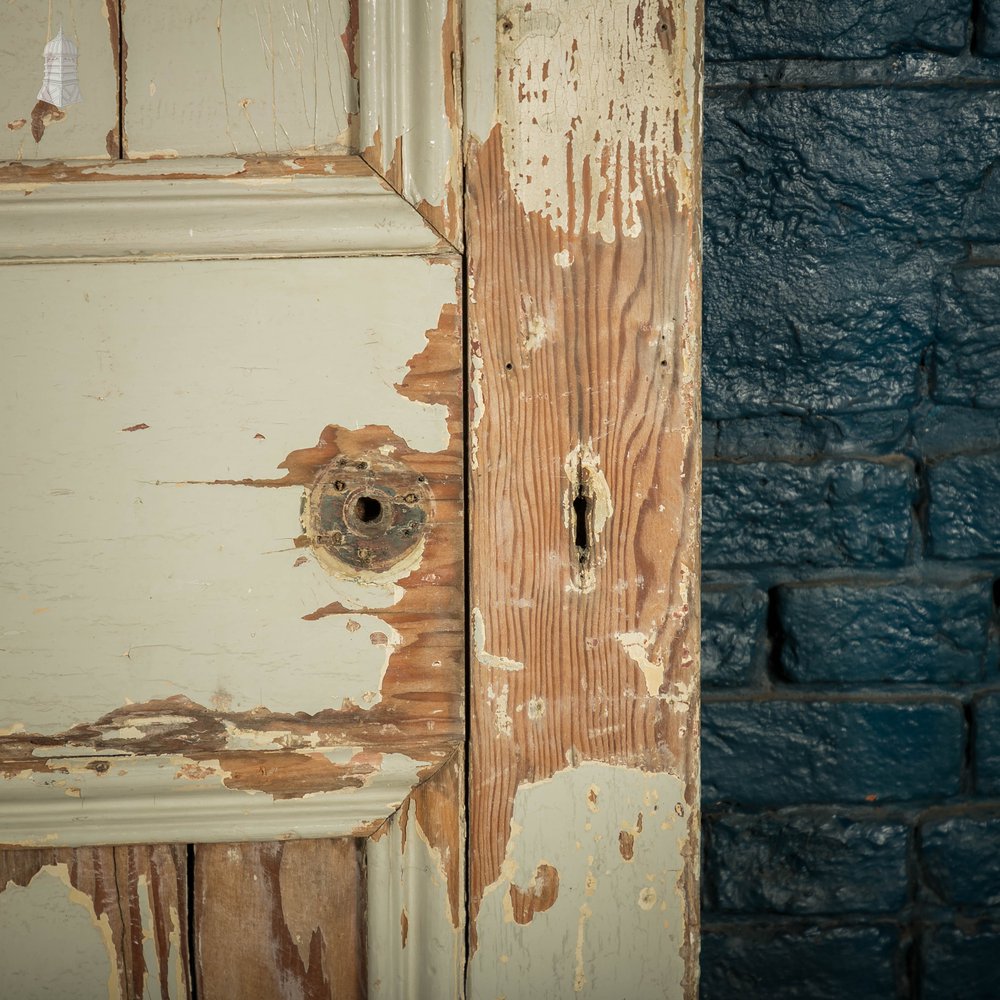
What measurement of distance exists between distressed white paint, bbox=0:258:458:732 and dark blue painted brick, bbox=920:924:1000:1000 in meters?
1.01

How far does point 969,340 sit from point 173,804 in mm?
1093

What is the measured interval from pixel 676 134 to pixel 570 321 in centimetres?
17

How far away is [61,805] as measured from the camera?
71 cm

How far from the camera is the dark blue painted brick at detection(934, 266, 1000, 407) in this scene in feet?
3.69

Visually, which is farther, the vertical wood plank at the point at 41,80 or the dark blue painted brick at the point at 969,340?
the dark blue painted brick at the point at 969,340

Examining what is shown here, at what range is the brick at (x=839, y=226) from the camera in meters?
1.10

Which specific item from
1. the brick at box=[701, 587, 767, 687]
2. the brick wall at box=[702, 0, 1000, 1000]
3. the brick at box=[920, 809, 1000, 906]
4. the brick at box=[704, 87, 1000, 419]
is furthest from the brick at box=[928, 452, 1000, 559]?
the brick at box=[920, 809, 1000, 906]

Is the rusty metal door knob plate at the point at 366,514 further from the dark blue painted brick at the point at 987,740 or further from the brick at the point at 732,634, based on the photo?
the dark blue painted brick at the point at 987,740

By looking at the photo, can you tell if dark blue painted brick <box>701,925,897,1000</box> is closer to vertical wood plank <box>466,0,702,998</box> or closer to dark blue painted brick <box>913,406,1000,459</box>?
vertical wood plank <box>466,0,702,998</box>

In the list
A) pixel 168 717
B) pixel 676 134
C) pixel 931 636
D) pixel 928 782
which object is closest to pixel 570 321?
pixel 676 134

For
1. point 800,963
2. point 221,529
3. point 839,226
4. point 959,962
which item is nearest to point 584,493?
point 221,529

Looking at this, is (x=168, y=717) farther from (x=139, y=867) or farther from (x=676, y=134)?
(x=676, y=134)

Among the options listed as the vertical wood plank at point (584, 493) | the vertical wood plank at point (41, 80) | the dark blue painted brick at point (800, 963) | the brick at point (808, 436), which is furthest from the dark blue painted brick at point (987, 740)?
the vertical wood plank at point (41, 80)

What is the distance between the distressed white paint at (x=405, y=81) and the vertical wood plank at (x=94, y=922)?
61cm
